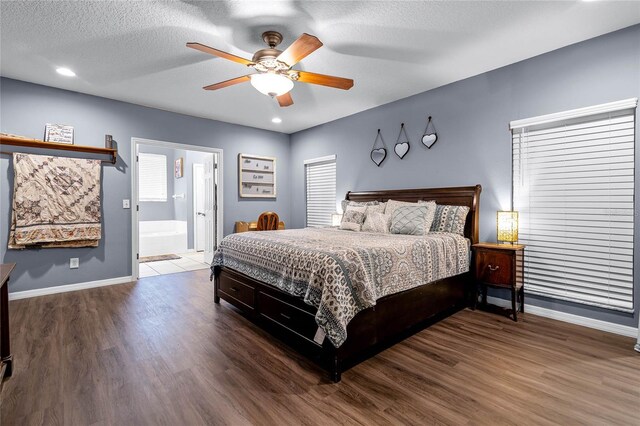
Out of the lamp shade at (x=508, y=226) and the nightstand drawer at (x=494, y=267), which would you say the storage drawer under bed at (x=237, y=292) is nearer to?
the nightstand drawer at (x=494, y=267)

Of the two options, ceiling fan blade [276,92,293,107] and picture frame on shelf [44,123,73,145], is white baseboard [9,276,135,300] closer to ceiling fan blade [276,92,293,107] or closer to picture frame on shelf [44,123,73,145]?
picture frame on shelf [44,123,73,145]

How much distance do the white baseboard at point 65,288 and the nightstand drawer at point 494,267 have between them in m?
4.73

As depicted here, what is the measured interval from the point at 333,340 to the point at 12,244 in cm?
418

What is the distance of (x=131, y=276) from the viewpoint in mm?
4512

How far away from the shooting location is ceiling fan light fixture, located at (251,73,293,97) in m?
2.58

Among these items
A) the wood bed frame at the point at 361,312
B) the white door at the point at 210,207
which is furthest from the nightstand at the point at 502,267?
the white door at the point at 210,207

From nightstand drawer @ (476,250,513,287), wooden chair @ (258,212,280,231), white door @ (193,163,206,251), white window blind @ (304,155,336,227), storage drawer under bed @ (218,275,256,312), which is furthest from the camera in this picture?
white door @ (193,163,206,251)

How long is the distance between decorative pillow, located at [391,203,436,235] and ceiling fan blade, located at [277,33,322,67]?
202 cm

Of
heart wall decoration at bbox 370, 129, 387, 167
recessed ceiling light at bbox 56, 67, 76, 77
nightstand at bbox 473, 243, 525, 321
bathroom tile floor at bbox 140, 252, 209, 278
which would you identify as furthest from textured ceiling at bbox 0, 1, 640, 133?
bathroom tile floor at bbox 140, 252, 209, 278

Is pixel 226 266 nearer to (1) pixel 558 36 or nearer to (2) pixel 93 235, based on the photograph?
(2) pixel 93 235

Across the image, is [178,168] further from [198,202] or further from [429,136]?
[429,136]

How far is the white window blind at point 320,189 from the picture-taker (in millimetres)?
5582

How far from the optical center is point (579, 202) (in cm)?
289

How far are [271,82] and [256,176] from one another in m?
3.42
